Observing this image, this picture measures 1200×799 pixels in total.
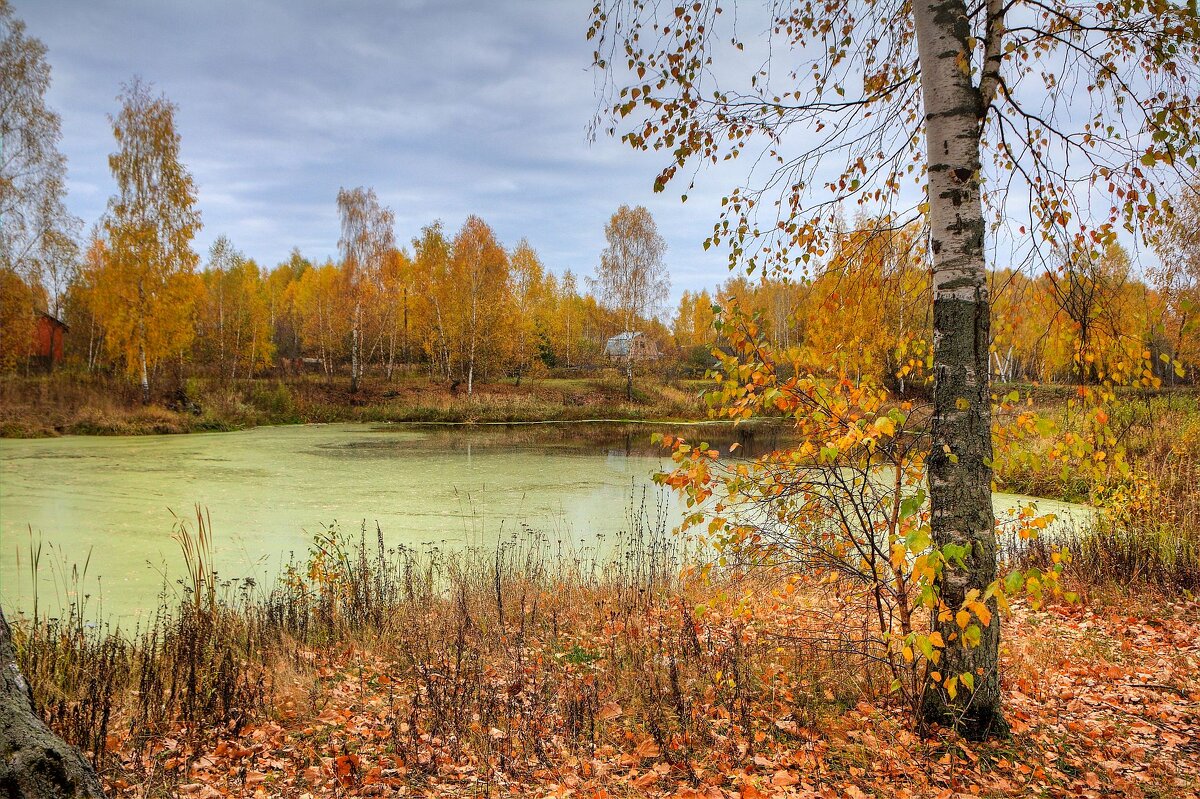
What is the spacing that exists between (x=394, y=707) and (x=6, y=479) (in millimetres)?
11474

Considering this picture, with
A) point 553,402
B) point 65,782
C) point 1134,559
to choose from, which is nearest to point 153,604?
point 65,782

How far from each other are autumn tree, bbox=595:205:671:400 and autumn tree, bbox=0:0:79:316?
66.3ft

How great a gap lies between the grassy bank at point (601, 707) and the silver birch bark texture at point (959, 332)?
0.50 m

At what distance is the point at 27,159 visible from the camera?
15078mm

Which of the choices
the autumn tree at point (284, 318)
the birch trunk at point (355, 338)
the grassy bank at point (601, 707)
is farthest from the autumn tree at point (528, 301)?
the grassy bank at point (601, 707)

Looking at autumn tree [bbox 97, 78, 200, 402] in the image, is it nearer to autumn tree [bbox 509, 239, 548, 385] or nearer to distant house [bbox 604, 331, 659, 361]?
autumn tree [bbox 509, 239, 548, 385]

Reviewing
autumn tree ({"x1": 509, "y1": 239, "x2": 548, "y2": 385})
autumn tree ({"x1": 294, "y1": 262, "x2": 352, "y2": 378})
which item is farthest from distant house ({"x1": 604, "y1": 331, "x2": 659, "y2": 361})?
autumn tree ({"x1": 294, "y1": 262, "x2": 352, "y2": 378})

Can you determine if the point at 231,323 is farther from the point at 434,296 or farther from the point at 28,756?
the point at 28,756

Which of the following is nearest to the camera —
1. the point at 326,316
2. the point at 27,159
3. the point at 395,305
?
the point at 27,159

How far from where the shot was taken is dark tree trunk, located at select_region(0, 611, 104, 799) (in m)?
1.30

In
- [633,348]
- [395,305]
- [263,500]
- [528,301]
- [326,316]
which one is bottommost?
[263,500]

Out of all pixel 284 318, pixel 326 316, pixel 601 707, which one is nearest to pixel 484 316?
pixel 326 316

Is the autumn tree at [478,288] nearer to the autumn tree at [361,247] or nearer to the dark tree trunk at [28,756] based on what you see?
the autumn tree at [361,247]

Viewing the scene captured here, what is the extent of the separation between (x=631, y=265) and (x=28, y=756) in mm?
30573
